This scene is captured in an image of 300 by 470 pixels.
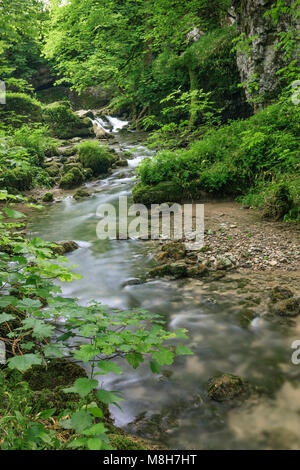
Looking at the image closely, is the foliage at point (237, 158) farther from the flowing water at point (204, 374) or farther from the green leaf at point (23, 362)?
the green leaf at point (23, 362)

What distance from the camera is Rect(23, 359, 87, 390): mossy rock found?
2338 millimetres

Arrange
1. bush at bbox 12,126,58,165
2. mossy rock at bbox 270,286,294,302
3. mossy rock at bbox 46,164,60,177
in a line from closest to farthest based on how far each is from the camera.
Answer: mossy rock at bbox 270,286,294,302, bush at bbox 12,126,58,165, mossy rock at bbox 46,164,60,177

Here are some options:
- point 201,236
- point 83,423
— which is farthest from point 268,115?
point 83,423

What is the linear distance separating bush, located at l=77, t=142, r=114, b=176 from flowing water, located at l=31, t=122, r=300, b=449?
331 inches

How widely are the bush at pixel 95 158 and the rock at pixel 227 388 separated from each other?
11.1 m

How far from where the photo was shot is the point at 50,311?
189cm

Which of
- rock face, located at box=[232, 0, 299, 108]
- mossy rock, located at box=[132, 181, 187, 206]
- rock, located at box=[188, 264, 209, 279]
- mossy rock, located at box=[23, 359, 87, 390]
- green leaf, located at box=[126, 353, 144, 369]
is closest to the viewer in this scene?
green leaf, located at box=[126, 353, 144, 369]

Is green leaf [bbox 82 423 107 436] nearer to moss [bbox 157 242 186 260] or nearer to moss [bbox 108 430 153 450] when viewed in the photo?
moss [bbox 108 430 153 450]

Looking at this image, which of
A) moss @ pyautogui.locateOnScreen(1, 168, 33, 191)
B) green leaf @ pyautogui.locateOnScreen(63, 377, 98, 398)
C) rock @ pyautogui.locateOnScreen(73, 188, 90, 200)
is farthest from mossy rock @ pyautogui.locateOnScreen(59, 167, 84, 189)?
green leaf @ pyautogui.locateOnScreen(63, 377, 98, 398)

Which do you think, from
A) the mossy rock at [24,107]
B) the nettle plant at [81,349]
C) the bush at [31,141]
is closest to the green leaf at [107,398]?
the nettle plant at [81,349]

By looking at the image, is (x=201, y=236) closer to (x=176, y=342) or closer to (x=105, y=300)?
(x=105, y=300)

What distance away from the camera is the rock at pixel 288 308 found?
10.8 ft

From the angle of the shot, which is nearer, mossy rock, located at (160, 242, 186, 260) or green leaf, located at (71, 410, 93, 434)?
green leaf, located at (71, 410, 93, 434)

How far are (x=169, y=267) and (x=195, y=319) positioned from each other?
1235mm
